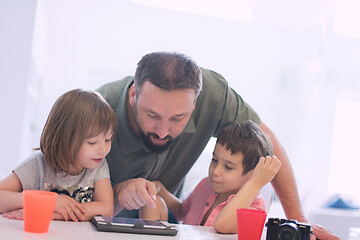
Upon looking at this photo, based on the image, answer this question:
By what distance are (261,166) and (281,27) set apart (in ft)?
13.9

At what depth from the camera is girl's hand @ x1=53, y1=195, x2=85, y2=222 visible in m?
0.92

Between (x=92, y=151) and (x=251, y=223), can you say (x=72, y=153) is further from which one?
(x=251, y=223)

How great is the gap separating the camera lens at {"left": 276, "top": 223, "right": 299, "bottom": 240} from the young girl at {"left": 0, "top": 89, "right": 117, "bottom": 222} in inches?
16.6

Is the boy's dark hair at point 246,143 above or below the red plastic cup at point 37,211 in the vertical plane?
above

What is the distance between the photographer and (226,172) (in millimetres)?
1274

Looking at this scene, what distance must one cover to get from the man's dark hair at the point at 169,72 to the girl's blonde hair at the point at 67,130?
0.27 meters

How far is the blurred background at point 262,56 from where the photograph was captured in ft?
14.5

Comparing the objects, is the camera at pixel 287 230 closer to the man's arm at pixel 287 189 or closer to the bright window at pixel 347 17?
the man's arm at pixel 287 189

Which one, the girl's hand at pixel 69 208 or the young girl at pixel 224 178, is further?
the young girl at pixel 224 178

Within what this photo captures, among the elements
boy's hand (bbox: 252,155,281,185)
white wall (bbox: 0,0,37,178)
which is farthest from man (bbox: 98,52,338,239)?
white wall (bbox: 0,0,37,178)

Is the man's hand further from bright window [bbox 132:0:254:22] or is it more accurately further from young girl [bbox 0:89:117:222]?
bright window [bbox 132:0:254:22]

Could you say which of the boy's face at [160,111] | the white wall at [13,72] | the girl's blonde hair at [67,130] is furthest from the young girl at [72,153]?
the white wall at [13,72]

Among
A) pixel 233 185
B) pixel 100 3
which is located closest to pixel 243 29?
pixel 100 3

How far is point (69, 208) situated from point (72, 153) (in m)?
0.14
